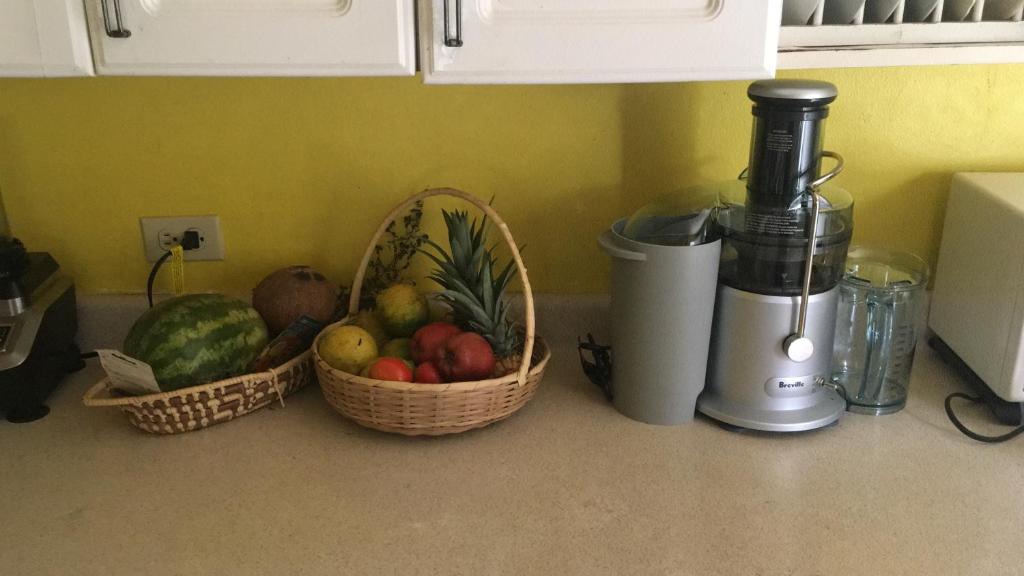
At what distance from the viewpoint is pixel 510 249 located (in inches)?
47.5

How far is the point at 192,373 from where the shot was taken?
1.13 m

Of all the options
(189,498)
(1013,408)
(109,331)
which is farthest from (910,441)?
(109,331)

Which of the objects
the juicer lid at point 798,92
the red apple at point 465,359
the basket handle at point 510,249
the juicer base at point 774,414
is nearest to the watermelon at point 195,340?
the basket handle at point 510,249

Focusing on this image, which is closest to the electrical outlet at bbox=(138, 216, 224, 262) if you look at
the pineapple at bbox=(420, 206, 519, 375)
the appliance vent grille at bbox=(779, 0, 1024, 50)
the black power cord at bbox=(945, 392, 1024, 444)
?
the pineapple at bbox=(420, 206, 519, 375)

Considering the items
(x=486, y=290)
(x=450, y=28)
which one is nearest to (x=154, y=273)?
(x=486, y=290)

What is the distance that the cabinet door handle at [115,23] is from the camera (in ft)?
3.05

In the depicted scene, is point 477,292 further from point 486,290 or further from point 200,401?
point 200,401

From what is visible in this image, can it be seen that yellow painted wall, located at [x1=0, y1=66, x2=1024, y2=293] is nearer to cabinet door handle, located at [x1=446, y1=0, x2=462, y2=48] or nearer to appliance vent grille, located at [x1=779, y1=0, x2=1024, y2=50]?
appliance vent grille, located at [x1=779, y1=0, x2=1024, y2=50]

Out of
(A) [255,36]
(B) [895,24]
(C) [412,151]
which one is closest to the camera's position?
(A) [255,36]

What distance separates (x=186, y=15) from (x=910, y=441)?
1031mm

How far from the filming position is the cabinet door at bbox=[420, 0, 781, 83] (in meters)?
0.94

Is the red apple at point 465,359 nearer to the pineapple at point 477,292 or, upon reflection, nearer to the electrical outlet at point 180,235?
the pineapple at point 477,292

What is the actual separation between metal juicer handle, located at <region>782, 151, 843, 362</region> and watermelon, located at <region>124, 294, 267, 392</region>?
72 centimetres

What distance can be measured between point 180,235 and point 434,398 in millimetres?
564
